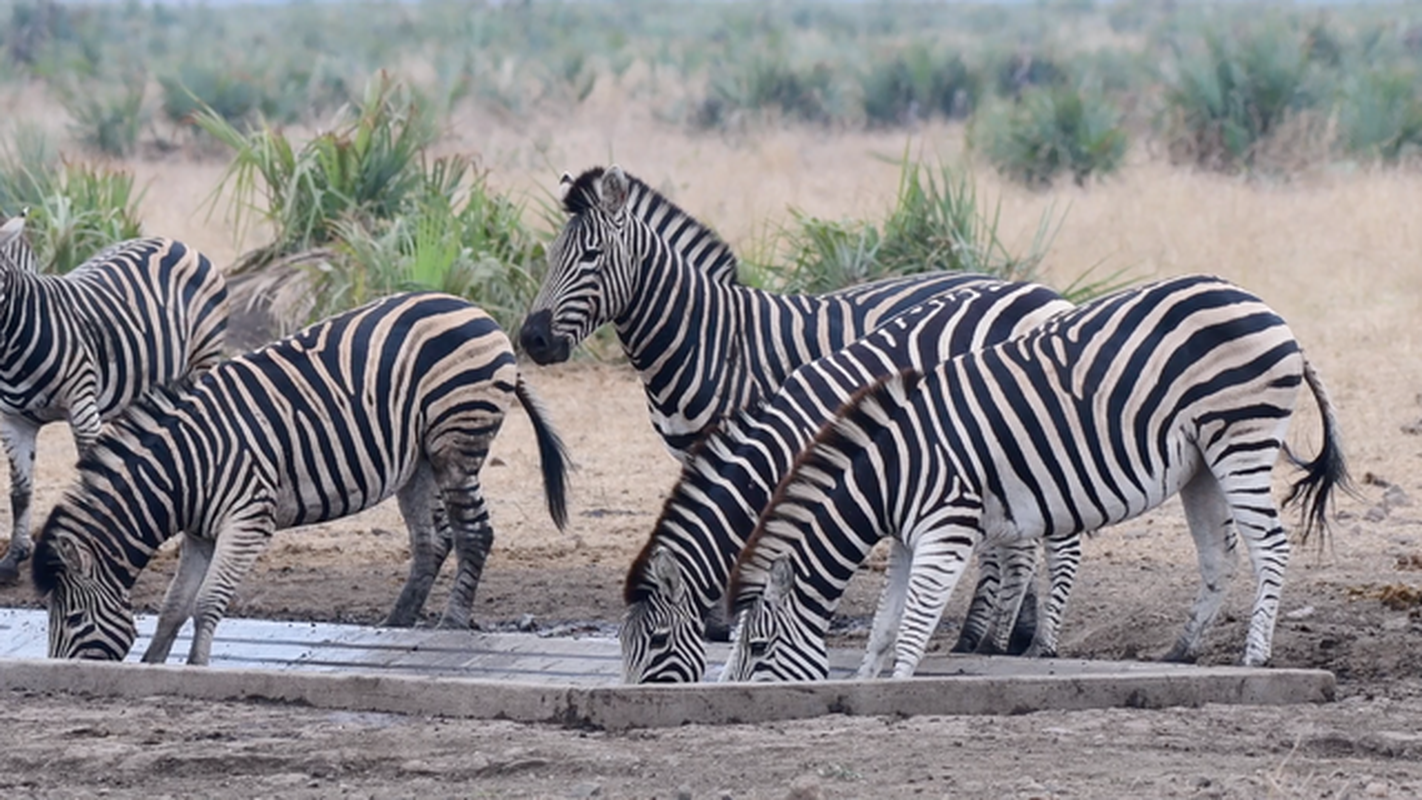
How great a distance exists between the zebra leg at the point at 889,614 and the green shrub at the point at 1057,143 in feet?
42.7

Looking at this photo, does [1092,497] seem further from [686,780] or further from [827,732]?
[686,780]

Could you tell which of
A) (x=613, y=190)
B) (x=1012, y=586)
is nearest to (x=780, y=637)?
(x=1012, y=586)

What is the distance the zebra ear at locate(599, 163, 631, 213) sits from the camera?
7762mm

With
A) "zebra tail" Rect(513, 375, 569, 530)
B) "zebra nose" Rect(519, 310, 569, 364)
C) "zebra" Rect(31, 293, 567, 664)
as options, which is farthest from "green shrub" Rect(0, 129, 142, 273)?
"zebra nose" Rect(519, 310, 569, 364)

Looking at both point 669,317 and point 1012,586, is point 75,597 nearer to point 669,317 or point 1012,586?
point 669,317

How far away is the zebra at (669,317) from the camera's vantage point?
7758mm

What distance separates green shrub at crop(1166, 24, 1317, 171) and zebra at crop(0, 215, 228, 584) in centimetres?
1341

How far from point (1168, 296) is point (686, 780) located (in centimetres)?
282

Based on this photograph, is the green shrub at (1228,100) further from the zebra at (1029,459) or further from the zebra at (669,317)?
the zebra at (1029,459)

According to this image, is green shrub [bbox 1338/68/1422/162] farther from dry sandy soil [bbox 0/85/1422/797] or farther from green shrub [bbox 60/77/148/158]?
green shrub [bbox 60/77/148/158]

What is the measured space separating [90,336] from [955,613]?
414cm

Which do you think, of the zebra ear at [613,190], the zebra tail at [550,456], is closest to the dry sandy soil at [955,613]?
the zebra tail at [550,456]

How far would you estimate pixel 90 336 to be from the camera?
9023mm

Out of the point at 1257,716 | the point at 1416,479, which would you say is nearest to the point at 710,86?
the point at 1416,479
